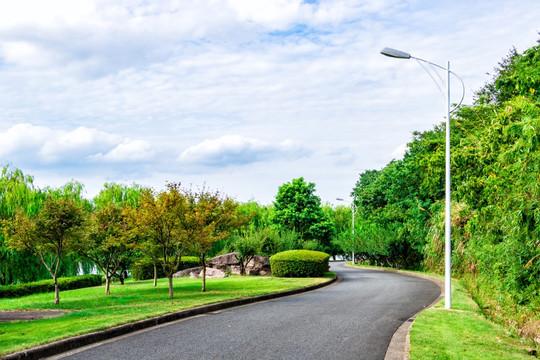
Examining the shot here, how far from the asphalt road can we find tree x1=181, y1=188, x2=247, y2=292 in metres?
3.96

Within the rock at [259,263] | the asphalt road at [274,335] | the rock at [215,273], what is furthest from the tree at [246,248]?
the asphalt road at [274,335]

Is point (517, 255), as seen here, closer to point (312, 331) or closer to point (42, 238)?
point (312, 331)

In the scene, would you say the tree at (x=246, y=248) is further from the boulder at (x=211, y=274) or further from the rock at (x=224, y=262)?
the boulder at (x=211, y=274)

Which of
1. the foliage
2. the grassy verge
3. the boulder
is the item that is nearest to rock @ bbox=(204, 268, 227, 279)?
the boulder

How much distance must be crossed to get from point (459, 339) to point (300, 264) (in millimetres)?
17992

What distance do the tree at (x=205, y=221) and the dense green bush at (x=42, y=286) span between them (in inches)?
377

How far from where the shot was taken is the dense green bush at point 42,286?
22.5m

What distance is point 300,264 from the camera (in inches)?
1049

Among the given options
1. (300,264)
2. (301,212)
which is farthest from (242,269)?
(301,212)

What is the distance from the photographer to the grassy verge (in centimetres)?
766

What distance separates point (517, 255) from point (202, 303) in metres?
8.23

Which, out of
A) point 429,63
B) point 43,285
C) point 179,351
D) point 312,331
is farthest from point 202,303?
point 43,285

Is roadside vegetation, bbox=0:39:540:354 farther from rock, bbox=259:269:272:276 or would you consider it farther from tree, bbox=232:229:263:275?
rock, bbox=259:269:272:276

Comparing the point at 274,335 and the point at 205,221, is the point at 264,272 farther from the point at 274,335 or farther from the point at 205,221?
the point at 274,335
